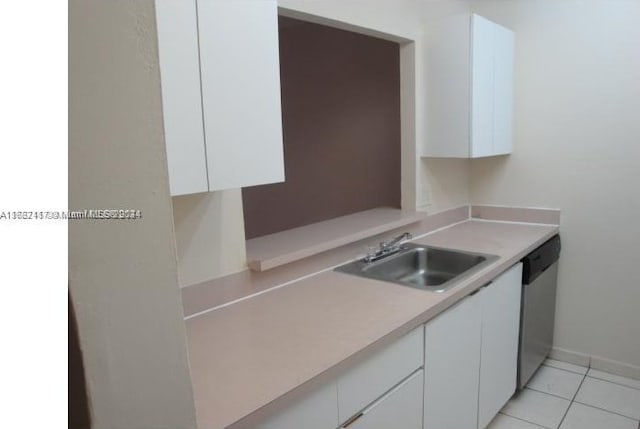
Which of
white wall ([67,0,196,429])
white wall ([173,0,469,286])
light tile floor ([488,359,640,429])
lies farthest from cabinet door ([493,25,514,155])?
white wall ([67,0,196,429])

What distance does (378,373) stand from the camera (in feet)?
4.66

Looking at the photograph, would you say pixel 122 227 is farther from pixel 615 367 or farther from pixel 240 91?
pixel 615 367

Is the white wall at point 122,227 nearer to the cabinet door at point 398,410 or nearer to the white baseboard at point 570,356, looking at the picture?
the cabinet door at point 398,410

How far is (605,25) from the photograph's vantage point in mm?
2602

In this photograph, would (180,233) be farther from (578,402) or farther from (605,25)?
(605,25)

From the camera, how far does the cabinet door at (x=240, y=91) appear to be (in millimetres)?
1256

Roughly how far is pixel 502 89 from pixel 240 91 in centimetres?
206

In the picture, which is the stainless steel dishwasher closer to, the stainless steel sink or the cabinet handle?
the stainless steel sink

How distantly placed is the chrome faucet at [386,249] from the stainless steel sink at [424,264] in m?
0.02

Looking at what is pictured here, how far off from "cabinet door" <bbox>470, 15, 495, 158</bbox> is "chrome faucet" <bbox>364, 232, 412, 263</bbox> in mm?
647
